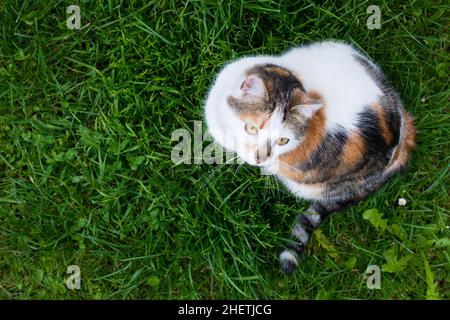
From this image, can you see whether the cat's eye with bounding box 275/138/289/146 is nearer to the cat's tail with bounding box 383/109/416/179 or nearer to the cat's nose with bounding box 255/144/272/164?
the cat's nose with bounding box 255/144/272/164

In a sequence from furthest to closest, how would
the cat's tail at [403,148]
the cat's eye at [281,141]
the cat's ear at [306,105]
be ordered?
1. the cat's tail at [403,148]
2. the cat's eye at [281,141]
3. the cat's ear at [306,105]

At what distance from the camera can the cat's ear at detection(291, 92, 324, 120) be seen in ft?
5.78

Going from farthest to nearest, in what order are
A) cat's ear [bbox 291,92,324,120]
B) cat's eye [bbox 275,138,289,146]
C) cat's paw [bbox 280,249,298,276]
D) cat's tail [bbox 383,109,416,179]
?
1. cat's paw [bbox 280,249,298,276]
2. cat's tail [bbox 383,109,416,179]
3. cat's eye [bbox 275,138,289,146]
4. cat's ear [bbox 291,92,324,120]

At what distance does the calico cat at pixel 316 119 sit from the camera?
183cm

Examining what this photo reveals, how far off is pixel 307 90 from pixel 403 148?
1.94ft

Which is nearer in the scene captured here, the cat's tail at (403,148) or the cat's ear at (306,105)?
the cat's ear at (306,105)

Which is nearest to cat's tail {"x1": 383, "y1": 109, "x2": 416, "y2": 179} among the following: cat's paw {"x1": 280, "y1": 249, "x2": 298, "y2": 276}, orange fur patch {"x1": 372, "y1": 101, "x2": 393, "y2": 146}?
orange fur patch {"x1": 372, "y1": 101, "x2": 393, "y2": 146}

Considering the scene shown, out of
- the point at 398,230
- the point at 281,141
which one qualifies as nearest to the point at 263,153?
the point at 281,141

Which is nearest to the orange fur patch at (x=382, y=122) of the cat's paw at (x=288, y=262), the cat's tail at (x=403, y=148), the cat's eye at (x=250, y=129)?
the cat's tail at (x=403, y=148)

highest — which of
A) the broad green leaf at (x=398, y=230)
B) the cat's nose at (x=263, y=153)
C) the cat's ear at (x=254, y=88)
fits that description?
the cat's ear at (x=254, y=88)

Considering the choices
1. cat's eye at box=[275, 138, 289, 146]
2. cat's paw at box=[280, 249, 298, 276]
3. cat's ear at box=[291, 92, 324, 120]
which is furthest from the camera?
cat's paw at box=[280, 249, 298, 276]

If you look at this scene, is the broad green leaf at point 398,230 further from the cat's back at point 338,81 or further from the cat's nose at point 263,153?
the cat's nose at point 263,153

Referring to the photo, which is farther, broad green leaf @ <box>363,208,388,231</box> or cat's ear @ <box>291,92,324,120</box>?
broad green leaf @ <box>363,208,388,231</box>
